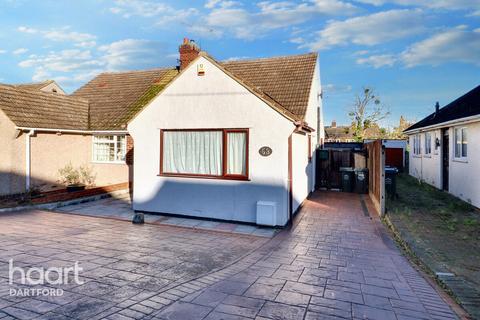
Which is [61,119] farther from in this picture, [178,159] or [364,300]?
[364,300]

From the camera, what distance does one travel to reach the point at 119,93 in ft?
63.4

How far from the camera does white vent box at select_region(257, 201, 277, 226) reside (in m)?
8.66

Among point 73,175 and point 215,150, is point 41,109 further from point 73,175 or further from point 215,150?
point 215,150

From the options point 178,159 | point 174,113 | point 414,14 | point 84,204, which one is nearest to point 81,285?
point 178,159

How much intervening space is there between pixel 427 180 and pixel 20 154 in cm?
2228

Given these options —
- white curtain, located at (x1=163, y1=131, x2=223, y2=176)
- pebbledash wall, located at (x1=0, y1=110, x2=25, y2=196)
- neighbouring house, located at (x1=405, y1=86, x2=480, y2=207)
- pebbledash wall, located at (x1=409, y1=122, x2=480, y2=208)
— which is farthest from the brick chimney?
pebbledash wall, located at (x1=409, y1=122, x2=480, y2=208)

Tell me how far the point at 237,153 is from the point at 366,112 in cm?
3562

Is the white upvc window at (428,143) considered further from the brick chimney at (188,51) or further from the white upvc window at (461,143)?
the brick chimney at (188,51)

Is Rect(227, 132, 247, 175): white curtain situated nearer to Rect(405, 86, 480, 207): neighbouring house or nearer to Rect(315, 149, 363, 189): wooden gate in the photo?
Rect(315, 149, 363, 189): wooden gate

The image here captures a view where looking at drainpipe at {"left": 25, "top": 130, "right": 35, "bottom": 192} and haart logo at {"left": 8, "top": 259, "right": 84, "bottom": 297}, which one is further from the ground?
drainpipe at {"left": 25, "top": 130, "right": 35, "bottom": 192}

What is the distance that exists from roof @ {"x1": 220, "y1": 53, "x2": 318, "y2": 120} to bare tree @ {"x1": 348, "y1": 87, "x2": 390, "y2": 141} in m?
26.7

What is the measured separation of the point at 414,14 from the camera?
13.5 metres

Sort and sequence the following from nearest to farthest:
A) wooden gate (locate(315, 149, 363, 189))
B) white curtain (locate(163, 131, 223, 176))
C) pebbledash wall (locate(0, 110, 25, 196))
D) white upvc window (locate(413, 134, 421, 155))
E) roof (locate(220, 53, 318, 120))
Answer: white curtain (locate(163, 131, 223, 176)) < roof (locate(220, 53, 318, 120)) < pebbledash wall (locate(0, 110, 25, 196)) < wooden gate (locate(315, 149, 363, 189)) < white upvc window (locate(413, 134, 421, 155))

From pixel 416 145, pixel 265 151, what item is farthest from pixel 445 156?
pixel 265 151
